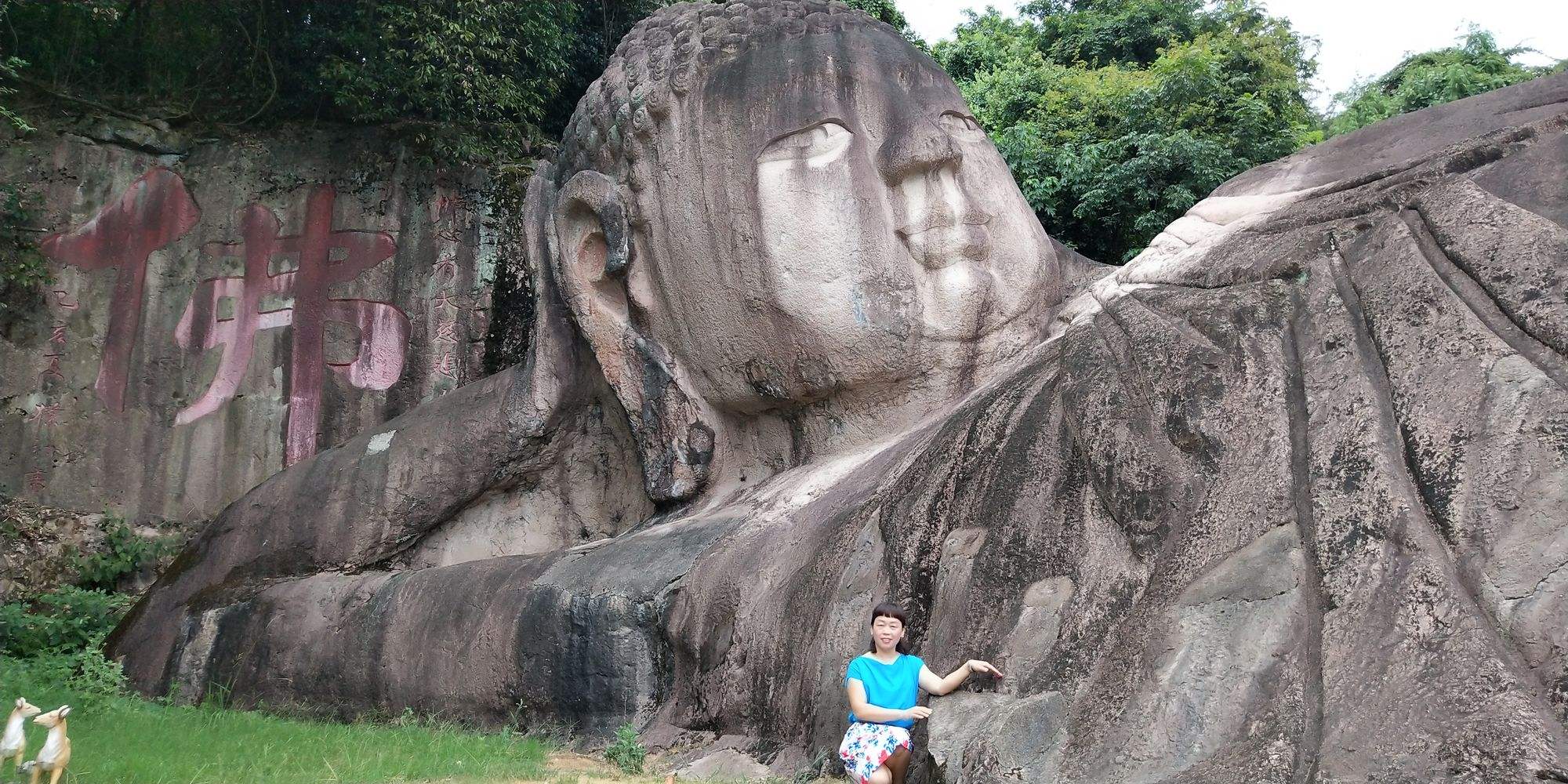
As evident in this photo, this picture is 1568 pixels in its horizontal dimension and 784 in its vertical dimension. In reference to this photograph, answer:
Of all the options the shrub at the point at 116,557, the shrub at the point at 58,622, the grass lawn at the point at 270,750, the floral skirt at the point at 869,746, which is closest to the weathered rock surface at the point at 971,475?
the floral skirt at the point at 869,746

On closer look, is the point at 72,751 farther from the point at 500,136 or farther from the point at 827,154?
the point at 500,136

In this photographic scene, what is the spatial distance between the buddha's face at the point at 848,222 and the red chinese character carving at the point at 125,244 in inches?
182

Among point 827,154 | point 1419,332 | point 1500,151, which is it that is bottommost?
point 1419,332

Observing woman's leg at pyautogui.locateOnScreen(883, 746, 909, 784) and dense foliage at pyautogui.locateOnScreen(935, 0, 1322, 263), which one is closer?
woman's leg at pyautogui.locateOnScreen(883, 746, 909, 784)

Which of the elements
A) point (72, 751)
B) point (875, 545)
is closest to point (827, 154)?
point (875, 545)

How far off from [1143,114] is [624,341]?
17.4 ft

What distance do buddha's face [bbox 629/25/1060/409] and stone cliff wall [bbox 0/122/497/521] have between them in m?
3.52

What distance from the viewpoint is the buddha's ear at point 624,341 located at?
5.92 metres

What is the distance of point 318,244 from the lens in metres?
8.88

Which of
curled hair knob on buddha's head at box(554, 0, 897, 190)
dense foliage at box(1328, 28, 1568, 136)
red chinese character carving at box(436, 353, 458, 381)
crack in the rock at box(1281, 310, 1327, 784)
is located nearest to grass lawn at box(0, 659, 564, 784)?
crack in the rock at box(1281, 310, 1327, 784)

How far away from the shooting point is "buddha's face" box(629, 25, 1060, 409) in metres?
5.42

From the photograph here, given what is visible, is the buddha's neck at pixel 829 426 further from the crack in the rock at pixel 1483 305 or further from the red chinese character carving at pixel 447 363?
the red chinese character carving at pixel 447 363

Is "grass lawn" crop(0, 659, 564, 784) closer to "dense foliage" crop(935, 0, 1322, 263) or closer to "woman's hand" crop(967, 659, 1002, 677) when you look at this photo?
"woman's hand" crop(967, 659, 1002, 677)

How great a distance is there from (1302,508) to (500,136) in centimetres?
696
